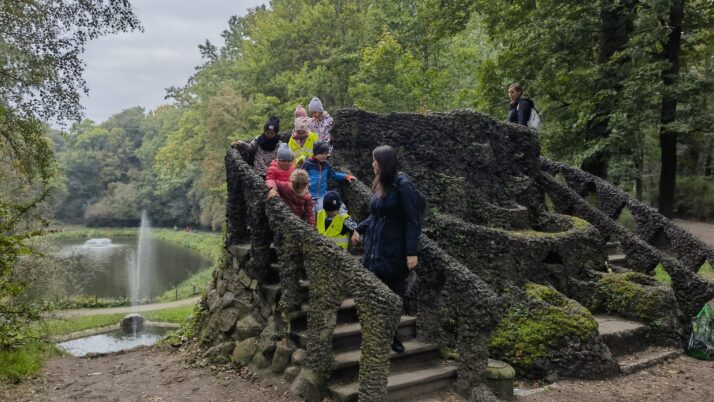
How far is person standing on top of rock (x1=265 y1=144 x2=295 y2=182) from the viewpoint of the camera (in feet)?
19.5

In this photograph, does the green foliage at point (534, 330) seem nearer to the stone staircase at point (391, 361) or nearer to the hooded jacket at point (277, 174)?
the stone staircase at point (391, 361)

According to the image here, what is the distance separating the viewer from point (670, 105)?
1220cm

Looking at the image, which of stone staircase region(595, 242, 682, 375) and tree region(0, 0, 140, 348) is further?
tree region(0, 0, 140, 348)

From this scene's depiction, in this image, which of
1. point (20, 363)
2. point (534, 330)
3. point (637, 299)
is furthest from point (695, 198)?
point (20, 363)

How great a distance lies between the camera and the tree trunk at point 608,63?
A: 11.5m

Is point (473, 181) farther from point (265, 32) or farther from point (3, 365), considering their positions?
point (265, 32)

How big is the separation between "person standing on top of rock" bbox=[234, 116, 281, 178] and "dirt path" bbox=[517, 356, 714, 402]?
16.0 feet

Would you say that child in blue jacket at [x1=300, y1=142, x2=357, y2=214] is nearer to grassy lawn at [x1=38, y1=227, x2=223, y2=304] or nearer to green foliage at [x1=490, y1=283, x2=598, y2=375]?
green foliage at [x1=490, y1=283, x2=598, y2=375]

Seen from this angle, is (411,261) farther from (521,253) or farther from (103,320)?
(103,320)

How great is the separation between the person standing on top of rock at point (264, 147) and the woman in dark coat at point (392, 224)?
3.32 meters

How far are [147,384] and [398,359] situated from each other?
10.7ft

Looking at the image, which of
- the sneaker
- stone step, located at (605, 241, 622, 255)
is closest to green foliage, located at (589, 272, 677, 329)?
stone step, located at (605, 241, 622, 255)

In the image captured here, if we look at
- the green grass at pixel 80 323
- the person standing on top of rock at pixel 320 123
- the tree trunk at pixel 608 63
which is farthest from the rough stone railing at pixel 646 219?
the green grass at pixel 80 323

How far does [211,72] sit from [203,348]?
3342cm
